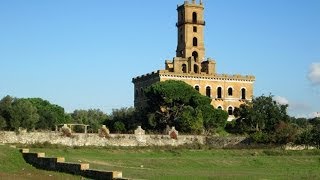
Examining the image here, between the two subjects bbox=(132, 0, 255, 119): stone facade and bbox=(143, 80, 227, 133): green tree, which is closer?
bbox=(143, 80, 227, 133): green tree

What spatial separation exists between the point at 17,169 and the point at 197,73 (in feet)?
205

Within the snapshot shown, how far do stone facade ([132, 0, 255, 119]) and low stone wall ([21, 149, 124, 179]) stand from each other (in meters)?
56.2

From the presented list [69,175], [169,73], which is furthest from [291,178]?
[169,73]

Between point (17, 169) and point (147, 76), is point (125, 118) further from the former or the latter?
→ point (17, 169)

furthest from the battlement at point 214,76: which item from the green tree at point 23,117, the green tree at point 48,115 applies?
the green tree at point 23,117

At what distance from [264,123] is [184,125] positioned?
11.9 m

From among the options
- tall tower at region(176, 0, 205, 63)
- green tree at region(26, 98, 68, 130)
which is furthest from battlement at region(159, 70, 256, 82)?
green tree at region(26, 98, 68, 130)

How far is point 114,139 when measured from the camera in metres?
67.6

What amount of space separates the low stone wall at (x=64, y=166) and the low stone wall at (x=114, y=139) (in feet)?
68.9

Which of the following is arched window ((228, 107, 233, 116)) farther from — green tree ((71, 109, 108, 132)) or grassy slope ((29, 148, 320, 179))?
grassy slope ((29, 148, 320, 179))

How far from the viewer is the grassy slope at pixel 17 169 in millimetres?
33000

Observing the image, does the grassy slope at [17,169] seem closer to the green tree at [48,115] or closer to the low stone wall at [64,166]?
the low stone wall at [64,166]

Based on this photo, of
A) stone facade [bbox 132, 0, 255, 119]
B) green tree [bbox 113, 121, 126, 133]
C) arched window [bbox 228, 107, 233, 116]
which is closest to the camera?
green tree [bbox 113, 121, 126, 133]

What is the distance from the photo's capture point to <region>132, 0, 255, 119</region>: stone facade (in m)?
96.9
